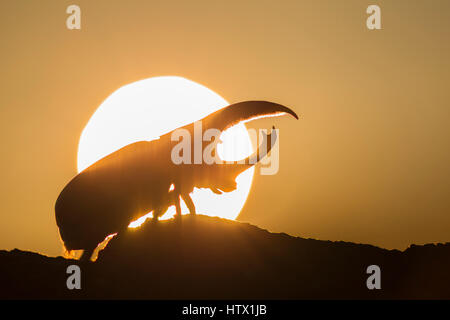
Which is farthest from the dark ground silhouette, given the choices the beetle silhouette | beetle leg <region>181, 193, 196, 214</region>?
the beetle silhouette

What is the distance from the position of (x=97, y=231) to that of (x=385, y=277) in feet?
22.0

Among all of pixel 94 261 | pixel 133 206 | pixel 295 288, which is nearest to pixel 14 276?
pixel 94 261

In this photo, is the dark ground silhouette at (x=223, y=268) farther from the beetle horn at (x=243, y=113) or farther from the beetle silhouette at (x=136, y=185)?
the beetle horn at (x=243, y=113)

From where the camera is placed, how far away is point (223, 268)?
1103cm

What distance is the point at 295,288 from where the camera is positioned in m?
10.6

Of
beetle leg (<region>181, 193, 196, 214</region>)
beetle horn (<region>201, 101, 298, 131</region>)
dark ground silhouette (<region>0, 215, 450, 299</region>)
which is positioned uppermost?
beetle horn (<region>201, 101, 298, 131</region>)

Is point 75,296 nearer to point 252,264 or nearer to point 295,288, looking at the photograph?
point 252,264

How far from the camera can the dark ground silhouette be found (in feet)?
34.7

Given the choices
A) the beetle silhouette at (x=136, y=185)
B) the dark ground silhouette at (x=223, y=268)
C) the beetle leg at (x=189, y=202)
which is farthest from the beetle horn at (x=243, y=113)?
the dark ground silhouette at (x=223, y=268)

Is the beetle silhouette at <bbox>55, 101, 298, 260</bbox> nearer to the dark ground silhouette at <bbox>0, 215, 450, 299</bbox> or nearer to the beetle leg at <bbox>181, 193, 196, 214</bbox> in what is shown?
the beetle leg at <bbox>181, 193, 196, 214</bbox>

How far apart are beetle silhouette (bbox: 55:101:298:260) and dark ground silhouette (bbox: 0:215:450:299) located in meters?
0.48

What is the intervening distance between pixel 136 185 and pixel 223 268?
9.57ft
